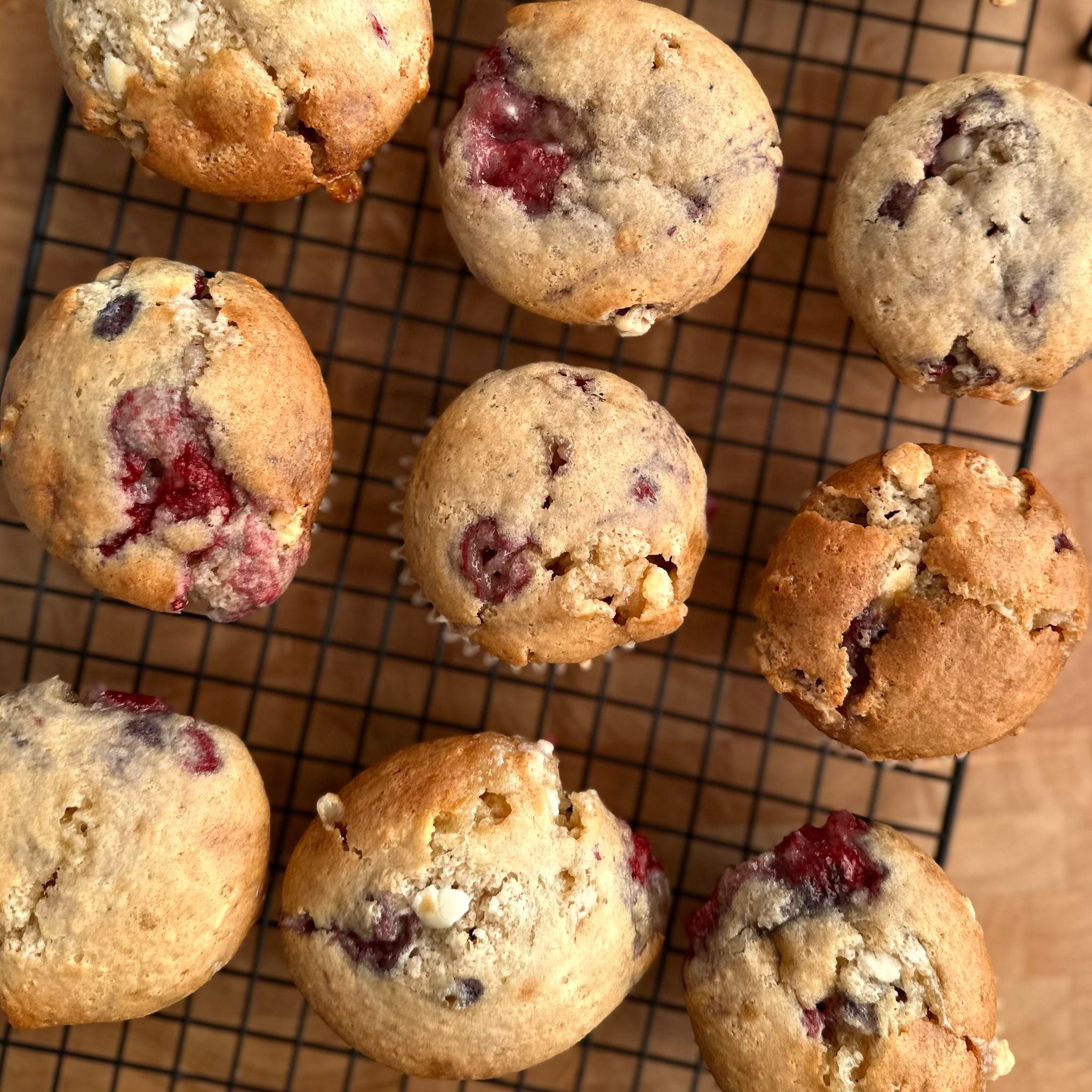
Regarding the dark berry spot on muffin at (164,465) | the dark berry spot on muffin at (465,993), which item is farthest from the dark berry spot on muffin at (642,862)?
the dark berry spot on muffin at (164,465)

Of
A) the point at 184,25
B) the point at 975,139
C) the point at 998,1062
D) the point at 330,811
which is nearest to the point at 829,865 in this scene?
the point at 998,1062

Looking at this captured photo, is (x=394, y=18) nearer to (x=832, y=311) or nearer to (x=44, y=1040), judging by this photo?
(x=832, y=311)

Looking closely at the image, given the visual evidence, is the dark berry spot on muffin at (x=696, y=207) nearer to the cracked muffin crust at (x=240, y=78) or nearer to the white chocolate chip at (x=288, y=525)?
the cracked muffin crust at (x=240, y=78)

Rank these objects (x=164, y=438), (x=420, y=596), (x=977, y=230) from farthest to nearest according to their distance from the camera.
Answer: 1. (x=420, y=596)
2. (x=977, y=230)
3. (x=164, y=438)

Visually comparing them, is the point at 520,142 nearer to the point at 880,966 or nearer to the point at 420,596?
the point at 420,596

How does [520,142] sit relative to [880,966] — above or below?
above

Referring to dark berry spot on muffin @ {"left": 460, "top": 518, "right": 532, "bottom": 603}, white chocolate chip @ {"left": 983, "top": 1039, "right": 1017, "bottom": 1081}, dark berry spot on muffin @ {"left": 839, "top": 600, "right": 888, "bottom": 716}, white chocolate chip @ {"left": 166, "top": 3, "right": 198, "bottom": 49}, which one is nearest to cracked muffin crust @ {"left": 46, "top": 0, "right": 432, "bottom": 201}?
white chocolate chip @ {"left": 166, "top": 3, "right": 198, "bottom": 49}

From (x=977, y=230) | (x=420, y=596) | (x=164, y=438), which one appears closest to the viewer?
(x=164, y=438)
